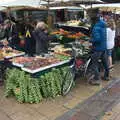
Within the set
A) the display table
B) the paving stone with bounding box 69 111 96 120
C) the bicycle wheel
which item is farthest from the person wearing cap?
A: the paving stone with bounding box 69 111 96 120

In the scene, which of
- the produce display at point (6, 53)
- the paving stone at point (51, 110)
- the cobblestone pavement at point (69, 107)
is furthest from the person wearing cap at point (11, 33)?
the paving stone at point (51, 110)

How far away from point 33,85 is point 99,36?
233 centimetres

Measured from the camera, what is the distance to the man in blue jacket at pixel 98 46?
21.1ft

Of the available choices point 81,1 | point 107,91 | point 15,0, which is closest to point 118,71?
point 107,91

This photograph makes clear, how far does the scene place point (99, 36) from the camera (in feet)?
21.1

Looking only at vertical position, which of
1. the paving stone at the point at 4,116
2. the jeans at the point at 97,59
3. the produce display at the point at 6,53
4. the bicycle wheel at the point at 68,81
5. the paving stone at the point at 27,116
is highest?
the produce display at the point at 6,53

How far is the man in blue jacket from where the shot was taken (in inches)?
253

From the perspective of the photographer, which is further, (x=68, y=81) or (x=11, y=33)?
(x=11, y=33)

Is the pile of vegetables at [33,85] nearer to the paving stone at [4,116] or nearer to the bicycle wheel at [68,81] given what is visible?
the bicycle wheel at [68,81]

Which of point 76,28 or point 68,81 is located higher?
point 76,28

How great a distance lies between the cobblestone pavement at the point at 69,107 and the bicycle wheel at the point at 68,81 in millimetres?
151

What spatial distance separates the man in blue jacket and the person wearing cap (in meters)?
3.26

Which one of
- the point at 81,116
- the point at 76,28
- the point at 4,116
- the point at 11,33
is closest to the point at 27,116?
the point at 4,116

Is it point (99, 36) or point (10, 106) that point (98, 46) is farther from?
point (10, 106)
